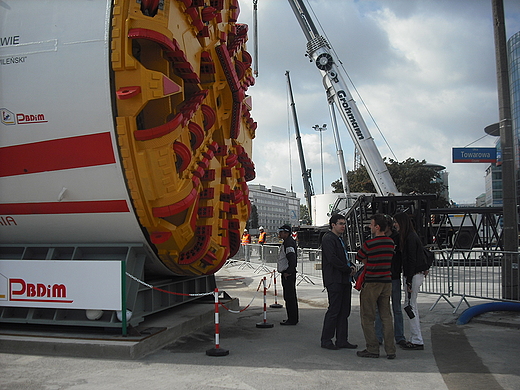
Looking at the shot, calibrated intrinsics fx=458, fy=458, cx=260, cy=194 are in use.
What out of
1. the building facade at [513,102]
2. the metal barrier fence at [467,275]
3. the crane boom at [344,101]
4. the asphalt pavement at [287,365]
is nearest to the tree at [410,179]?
the building facade at [513,102]

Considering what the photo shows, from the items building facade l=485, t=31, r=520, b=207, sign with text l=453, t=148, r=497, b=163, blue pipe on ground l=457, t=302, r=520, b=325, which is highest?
building facade l=485, t=31, r=520, b=207

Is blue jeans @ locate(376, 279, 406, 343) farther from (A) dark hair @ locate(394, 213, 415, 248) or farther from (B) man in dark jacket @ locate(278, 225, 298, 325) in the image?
(B) man in dark jacket @ locate(278, 225, 298, 325)

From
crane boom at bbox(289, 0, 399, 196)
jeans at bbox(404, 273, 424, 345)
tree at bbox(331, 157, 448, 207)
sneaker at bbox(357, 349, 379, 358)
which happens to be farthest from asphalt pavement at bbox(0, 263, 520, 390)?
tree at bbox(331, 157, 448, 207)

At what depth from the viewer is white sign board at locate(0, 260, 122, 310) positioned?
20.2ft

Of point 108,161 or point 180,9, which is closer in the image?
point 108,161

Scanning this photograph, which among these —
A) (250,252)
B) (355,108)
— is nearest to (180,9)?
(250,252)

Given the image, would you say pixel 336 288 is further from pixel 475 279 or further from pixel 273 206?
pixel 273 206

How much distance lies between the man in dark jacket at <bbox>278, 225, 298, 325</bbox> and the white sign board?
10.5ft

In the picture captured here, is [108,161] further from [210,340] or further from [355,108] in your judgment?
[355,108]

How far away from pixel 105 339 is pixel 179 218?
6.40ft

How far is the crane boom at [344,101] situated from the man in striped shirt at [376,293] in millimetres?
16341

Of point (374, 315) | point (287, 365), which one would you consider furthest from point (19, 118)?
point (374, 315)

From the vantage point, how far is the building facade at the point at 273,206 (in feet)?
405

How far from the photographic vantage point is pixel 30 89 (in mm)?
6023
